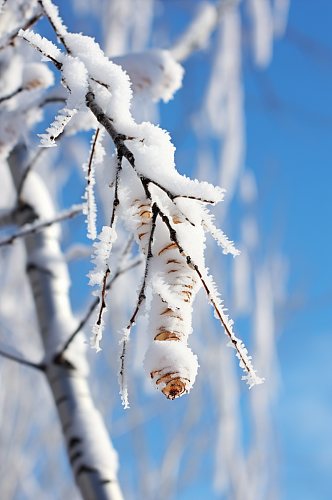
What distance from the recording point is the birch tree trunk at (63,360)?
33.7 inches

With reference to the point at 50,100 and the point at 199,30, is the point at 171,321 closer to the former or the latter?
the point at 50,100

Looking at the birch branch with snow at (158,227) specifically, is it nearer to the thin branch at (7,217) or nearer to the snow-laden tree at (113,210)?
the snow-laden tree at (113,210)

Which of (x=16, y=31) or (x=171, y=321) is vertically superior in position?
(x=16, y=31)

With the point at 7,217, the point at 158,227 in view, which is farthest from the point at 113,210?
the point at 7,217

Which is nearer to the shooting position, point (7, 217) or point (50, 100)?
point (50, 100)

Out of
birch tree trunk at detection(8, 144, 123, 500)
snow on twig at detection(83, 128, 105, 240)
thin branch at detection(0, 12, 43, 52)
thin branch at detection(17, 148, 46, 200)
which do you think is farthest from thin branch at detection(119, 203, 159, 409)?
thin branch at detection(17, 148, 46, 200)

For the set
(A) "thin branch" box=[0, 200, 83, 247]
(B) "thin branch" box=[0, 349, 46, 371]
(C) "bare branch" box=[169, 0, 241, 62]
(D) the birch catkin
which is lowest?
(D) the birch catkin

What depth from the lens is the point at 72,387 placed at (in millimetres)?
949

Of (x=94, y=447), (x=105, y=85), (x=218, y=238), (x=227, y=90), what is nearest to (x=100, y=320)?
(x=218, y=238)

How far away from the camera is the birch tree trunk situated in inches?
33.7

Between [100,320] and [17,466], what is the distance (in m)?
2.84

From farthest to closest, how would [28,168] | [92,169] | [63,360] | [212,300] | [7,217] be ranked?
[7,217] → [28,168] → [63,360] → [92,169] → [212,300]

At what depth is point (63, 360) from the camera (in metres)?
0.98

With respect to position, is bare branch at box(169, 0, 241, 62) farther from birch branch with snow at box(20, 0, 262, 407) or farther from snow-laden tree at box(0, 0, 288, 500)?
birch branch with snow at box(20, 0, 262, 407)
